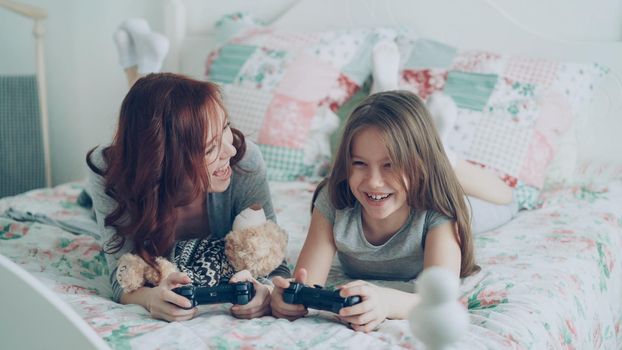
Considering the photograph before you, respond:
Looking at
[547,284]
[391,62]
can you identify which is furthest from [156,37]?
[547,284]

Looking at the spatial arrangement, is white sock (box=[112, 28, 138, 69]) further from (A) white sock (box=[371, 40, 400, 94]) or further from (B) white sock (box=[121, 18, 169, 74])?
(A) white sock (box=[371, 40, 400, 94])

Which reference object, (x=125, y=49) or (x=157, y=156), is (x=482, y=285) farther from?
(x=125, y=49)

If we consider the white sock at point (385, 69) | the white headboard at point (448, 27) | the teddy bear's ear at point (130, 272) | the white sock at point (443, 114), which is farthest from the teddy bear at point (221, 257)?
the white headboard at point (448, 27)

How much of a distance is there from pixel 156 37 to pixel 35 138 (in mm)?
1133

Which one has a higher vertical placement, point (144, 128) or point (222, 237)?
point (144, 128)

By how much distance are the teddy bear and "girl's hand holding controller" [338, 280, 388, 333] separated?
0.75 ft

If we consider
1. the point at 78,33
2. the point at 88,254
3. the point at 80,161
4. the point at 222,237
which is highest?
the point at 78,33

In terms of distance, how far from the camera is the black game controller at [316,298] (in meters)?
1.08

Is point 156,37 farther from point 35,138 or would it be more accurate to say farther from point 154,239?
point 35,138

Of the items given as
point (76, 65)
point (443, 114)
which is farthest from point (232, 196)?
point (76, 65)

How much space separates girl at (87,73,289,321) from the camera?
1.23 meters

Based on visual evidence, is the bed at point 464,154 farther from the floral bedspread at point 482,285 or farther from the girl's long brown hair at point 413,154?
the girl's long brown hair at point 413,154

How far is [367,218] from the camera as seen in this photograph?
4.47 ft

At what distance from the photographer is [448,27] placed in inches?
91.0
